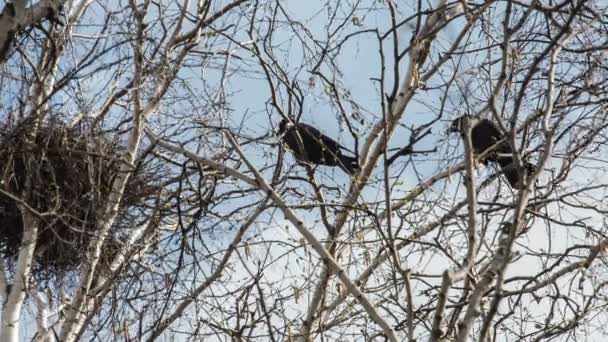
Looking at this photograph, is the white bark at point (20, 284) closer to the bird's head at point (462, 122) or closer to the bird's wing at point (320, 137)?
the bird's wing at point (320, 137)

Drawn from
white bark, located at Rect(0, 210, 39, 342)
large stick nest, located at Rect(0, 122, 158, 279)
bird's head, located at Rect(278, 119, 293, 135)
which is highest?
bird's head, located at Rect(278, 119, 293, 135)

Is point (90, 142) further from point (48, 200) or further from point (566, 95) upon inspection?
point (566, 95)

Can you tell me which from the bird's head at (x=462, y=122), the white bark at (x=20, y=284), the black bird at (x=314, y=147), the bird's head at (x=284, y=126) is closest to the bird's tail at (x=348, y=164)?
the black bird at (x=314, y=147)

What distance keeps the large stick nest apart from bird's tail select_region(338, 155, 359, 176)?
1314 millimetres

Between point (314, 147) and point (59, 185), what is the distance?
1496mm

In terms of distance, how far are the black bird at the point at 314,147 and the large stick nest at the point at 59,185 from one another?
104 cm

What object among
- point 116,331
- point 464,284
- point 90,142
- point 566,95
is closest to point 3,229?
point 90,142

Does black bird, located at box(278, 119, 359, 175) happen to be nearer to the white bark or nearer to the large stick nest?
the large stick nest

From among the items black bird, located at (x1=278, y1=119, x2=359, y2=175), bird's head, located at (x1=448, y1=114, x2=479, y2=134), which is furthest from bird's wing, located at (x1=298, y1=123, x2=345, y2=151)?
bird's head, located at (x1=448, y1=114, x2=479, y2=134)

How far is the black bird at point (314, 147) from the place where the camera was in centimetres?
496

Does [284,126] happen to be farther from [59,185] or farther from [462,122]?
[462,122]

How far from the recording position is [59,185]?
5.45m

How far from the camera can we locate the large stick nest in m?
5.34

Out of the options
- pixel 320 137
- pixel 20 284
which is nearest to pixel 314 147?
pixel 320 137
